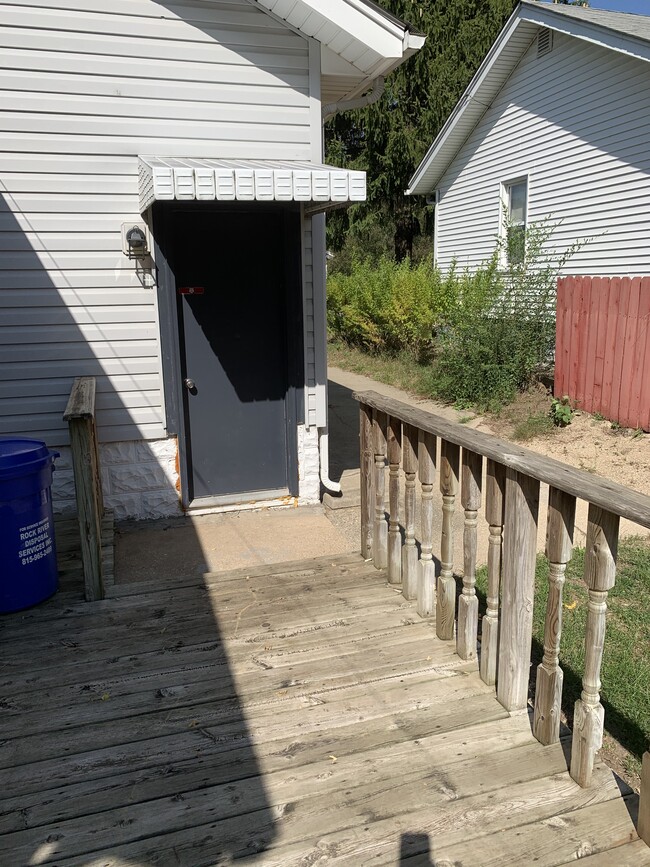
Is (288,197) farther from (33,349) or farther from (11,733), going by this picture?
(11,733)

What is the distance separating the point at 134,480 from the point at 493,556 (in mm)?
3597

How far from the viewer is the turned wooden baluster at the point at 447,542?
3127 mm

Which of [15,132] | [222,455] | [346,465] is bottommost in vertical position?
[346,465]

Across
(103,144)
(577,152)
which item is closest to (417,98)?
(577,152)

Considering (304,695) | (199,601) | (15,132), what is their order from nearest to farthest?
(304,695)
(199,601)
(15,132)

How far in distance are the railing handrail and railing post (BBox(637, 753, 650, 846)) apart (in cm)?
73

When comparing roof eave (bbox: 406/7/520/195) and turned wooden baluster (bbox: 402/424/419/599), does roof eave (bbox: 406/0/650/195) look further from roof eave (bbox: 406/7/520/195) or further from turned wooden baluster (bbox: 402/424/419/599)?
turned wooden baluster (bbox: 402/424/419/599)

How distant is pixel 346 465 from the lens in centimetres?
716

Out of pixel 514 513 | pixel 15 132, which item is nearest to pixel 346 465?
pixel 15 132

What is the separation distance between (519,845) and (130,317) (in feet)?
14.5

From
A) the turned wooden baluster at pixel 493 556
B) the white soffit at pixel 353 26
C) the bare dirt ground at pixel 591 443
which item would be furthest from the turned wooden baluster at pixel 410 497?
the white soffit at pixel 353 26

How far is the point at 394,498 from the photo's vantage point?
12.5 ft

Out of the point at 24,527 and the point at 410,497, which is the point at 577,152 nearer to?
the point at 410,497

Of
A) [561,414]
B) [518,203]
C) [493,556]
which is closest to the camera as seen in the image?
[493,556]
